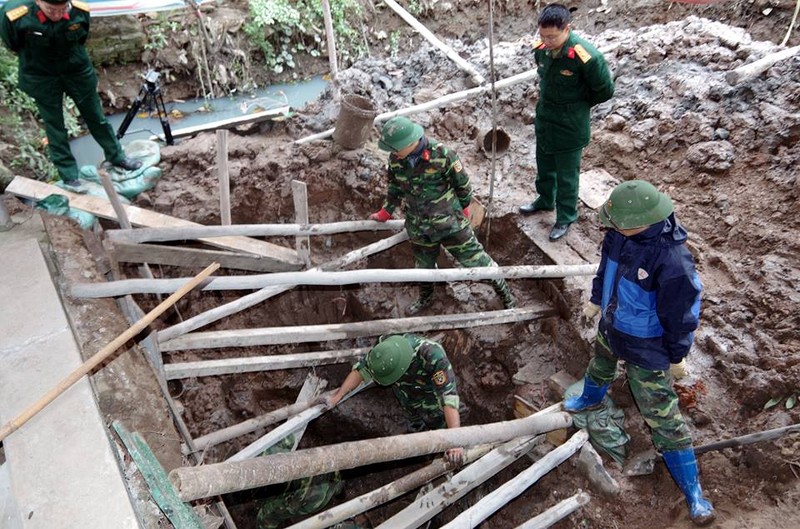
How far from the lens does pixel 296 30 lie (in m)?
9.66

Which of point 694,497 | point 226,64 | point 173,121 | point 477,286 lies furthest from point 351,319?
point 226,64

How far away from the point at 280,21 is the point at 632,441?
8.85 metres

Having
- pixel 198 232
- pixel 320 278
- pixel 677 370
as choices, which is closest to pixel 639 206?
pixel 677 370

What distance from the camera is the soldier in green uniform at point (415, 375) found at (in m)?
3.75

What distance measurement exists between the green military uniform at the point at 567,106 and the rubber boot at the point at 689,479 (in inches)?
89.0

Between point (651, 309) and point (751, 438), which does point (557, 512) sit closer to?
point (751, 438)

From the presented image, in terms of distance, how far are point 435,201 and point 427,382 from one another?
149cm

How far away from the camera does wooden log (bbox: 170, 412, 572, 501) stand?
2045mm

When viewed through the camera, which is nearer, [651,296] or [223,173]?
[651,296]

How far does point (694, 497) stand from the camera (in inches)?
125

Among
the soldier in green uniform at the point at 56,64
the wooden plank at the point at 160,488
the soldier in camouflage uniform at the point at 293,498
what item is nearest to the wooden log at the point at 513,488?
the soldier in camouflage uniform at the point at 293,498

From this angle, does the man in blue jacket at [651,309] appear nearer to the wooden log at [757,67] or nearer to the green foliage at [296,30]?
the wooden log at [757,67]

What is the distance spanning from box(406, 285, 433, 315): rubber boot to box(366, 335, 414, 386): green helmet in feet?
4.42

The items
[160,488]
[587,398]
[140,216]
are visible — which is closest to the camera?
[160,488]
